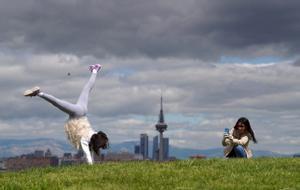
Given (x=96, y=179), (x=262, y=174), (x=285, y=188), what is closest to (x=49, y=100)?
(x=96, y=179)

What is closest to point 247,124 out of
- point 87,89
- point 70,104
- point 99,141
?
point 99,141

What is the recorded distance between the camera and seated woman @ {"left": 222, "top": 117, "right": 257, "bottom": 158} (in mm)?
22312

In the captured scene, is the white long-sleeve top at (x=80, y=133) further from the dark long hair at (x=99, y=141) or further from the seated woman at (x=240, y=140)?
the seated woman at (x=240, y=140)

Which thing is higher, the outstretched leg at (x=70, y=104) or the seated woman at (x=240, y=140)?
the outstretched leg at (x=70, y=104)

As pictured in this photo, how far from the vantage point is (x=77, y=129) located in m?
21.8

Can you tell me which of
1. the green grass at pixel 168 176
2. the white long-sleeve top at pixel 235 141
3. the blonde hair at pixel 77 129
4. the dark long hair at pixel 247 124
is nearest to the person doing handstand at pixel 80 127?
the blonde hair at pixel 77 129

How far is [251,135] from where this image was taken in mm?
22594

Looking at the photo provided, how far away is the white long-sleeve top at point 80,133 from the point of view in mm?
21625

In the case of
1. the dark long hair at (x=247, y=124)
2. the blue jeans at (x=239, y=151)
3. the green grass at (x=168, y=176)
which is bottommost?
the green grass at (x=168, y=176)

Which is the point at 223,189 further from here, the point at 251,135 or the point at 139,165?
the point at 251,135

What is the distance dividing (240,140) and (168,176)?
5.82m

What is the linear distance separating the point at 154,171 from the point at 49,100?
527 cm

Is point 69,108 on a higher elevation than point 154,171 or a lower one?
higher

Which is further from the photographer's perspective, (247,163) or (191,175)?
(247,163)
